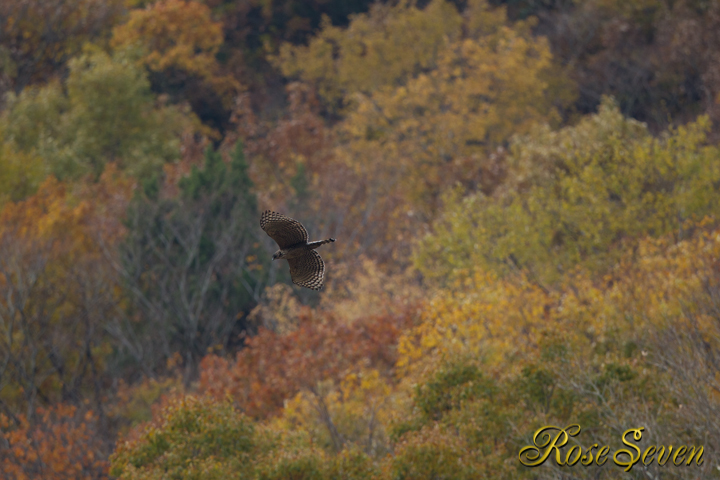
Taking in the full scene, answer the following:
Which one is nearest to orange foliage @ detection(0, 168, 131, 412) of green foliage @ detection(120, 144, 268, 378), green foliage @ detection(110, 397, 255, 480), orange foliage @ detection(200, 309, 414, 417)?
green foliage @ detection(120, 144, 268, 378)

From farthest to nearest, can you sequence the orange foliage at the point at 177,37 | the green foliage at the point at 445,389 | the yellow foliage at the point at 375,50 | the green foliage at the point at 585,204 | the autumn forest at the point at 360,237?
the orange foliage at the point at 177,37, the yellow foliage at the point at 375,50, the green foliage at the point at 585,204, the green foliage at the point at 445,389, the autumn forest at the point at 360,237

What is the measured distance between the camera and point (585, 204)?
3494 cm

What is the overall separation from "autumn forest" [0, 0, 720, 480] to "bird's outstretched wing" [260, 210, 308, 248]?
27.1 feet

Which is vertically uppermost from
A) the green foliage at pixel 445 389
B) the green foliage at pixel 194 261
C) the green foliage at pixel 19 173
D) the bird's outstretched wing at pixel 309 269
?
the bird's outstretched wing at pixel 309 269

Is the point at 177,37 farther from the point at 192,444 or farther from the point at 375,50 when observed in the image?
the point at 192,444

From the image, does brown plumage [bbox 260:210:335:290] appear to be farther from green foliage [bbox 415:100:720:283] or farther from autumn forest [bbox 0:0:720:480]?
green foliage [bbox 415:100:720:283]

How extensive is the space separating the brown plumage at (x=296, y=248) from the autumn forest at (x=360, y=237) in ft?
25.3

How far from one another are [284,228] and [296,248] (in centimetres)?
34

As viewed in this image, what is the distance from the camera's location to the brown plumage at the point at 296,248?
38.3 ft

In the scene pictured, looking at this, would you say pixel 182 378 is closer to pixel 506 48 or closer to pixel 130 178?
pixel 130 178

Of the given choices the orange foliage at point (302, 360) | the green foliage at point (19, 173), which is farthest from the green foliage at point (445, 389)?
the green foliage at point (19, 173)

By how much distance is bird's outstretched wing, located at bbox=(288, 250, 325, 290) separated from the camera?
1209 centimetres

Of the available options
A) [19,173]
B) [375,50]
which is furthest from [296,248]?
[375,50]

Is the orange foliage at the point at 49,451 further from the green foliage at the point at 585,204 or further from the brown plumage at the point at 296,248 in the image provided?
the brown plumage at the point at 296,248
